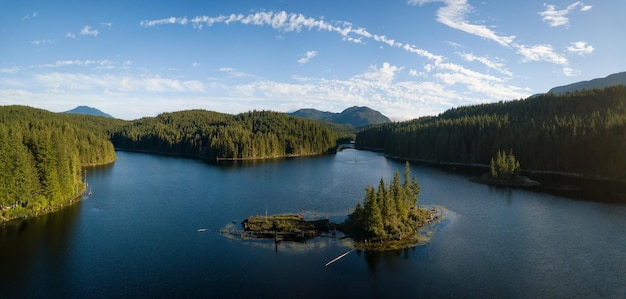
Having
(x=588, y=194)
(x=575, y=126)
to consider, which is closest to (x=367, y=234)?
(x=588, y=194)

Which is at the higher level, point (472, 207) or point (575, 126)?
point (575, 126)

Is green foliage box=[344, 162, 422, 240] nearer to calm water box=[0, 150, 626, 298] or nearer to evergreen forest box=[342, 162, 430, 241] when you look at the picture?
evergreen forest box=[342, 162, 430, 241]

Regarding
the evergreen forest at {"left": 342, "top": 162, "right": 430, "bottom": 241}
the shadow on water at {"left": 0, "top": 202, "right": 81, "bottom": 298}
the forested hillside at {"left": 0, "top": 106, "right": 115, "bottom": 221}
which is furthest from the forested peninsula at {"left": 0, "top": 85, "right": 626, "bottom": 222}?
the evergreen forest at {"left": 342, "top": 162, "right": 430, "bottom": 241}

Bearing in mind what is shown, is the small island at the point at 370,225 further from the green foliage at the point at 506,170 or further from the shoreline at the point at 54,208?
the green foliage at the point at 506,170

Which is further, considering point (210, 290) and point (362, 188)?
point (362, 188)

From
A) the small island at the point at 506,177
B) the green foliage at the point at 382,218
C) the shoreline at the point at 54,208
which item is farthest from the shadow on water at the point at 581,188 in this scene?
the shoreline at the point at 54,208

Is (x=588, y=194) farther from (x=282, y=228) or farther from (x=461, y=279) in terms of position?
(x=282, y=228)
